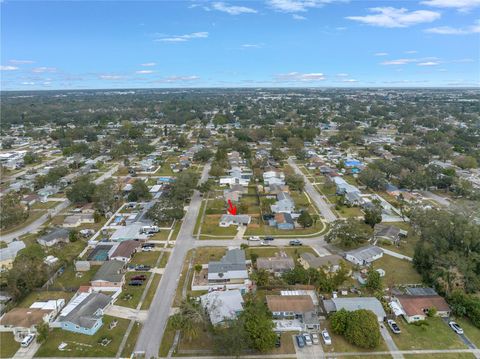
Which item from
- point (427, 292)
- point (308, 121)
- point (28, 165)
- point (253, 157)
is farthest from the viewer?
point (308, 121)

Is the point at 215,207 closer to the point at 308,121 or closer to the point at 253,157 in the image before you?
the point at 253,157

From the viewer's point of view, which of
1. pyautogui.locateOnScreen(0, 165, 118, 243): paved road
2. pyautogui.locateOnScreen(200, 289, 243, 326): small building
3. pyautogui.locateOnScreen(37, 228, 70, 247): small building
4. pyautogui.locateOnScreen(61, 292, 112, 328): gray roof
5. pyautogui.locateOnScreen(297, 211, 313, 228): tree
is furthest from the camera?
pyautogui.locateOnScreen(297, 211, 313, 228): tree

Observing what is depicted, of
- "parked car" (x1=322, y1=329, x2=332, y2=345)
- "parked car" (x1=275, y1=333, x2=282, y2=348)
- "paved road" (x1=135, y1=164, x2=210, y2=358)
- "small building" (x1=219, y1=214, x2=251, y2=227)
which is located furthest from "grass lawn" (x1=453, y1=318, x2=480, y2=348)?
"small building" (x1=219, y1=214, x2=251, y2=227)

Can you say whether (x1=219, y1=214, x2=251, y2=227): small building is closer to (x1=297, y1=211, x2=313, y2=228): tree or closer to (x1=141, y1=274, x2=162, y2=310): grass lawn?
(x1=297, y1=211, x2=313, y2=228): tree

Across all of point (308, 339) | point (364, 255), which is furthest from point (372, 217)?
point (308, 339)

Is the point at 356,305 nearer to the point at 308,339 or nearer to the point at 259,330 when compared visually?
the point at 308,339

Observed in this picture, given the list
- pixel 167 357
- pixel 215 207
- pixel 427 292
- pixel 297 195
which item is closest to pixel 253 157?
pixel 297 195
